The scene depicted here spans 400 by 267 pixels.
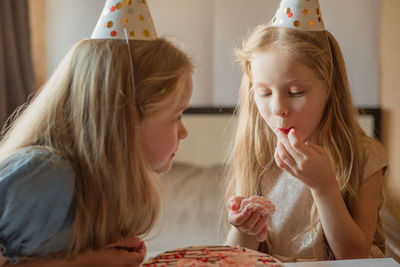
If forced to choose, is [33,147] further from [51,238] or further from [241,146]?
[241,146]

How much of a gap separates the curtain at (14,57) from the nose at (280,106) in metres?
1.99

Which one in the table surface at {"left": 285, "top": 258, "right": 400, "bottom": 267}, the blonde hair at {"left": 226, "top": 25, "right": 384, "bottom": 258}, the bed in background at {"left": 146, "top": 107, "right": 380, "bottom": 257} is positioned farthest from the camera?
the bed in background at {"left": 146, "top": 107, "right": 380, "bottom": 257}

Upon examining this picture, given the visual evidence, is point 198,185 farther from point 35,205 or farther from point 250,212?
point 35,205

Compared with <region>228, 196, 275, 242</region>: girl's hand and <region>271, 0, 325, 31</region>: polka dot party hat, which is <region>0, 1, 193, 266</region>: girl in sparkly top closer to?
<region>228, 196, 275, 242</region>: girl's hand

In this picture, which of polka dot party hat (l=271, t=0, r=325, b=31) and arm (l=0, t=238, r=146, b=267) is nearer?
arm (l=0, t=238, r=146, b=267)

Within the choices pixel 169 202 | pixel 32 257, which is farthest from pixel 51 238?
pixel 169 202

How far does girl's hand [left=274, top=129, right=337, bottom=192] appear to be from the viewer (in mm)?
1164

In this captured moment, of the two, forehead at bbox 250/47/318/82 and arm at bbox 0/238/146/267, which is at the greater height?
forehead at bbox 250/47/318/82

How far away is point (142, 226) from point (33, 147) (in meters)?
Answer: 0.27

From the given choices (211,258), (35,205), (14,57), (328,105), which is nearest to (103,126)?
(35,205)

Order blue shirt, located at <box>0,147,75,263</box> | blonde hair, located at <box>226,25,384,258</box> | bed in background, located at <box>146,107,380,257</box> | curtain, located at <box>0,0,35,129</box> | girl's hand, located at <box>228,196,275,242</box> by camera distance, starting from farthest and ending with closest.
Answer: curtain, located at <box>0,0,35,129</box>
bed in background, located at <box>146,107,380,257</box>
blonde hair, located at <box>226,25,384,258</box>
girl's hand, located at <box>228,196,275,242</box>
blue shirt, located at <box>0,147,75,263</box>

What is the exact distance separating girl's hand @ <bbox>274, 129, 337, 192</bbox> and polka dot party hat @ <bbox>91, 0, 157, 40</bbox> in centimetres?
43

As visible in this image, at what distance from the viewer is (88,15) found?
11.6 feet

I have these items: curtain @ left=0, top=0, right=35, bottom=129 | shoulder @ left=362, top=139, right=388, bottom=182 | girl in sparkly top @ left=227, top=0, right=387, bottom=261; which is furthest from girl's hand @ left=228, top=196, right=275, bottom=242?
curtain @ left=0, top=0, right=35, bottom=129
